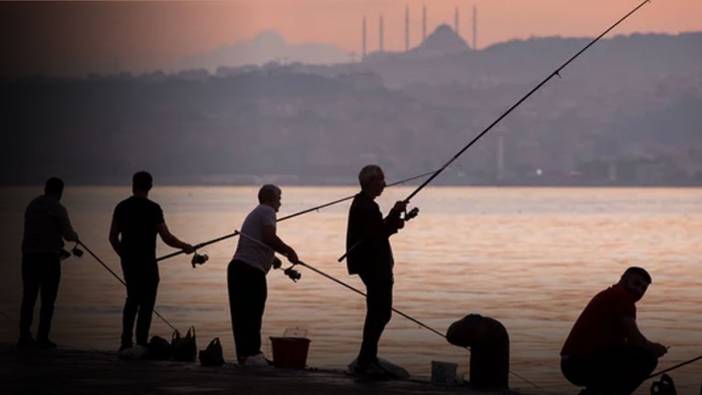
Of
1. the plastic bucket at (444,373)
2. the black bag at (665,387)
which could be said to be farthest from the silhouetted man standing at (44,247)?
the black bag at (665,387)

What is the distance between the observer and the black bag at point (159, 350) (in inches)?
622

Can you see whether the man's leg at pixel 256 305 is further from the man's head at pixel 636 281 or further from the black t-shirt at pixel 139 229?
the man's head at pixel 636 281

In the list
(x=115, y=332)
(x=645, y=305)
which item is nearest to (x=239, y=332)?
(x=115, y=332)

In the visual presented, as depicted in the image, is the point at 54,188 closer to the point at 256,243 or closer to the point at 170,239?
the point at 170,239

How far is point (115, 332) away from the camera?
881 inches

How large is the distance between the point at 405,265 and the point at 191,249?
3108 cm

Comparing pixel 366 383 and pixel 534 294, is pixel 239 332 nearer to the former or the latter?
pixel 366 383

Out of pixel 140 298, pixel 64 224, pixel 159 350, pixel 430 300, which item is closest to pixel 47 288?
pixel 64 224

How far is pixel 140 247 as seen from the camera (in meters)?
15.9

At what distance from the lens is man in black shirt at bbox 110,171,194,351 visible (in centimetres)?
1586

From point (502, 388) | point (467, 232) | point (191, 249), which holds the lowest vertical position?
point (502, 388)

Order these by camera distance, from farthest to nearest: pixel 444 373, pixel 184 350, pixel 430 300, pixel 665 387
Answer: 1. pixel 430 300
2. pixel 184 350
3. pixel 444 373
4. pixel 665 387

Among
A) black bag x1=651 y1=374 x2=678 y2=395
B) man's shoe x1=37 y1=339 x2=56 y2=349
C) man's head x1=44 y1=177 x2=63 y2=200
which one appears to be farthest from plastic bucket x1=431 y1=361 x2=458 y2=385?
man's head x1=44 y1=177 x2=63 y2=200

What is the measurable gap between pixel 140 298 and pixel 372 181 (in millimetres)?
2411
